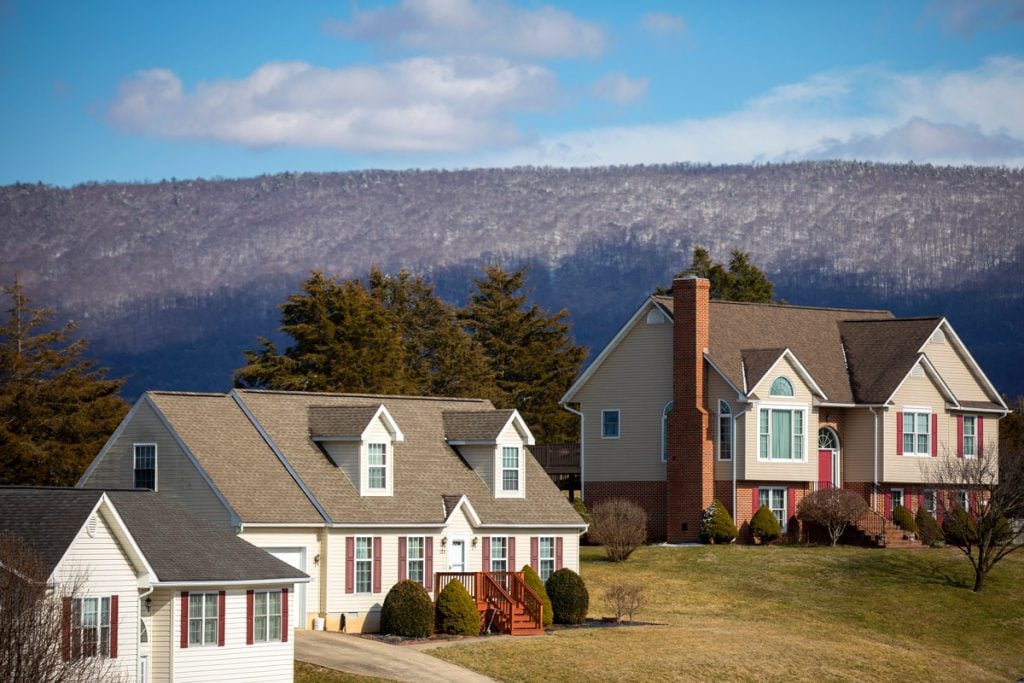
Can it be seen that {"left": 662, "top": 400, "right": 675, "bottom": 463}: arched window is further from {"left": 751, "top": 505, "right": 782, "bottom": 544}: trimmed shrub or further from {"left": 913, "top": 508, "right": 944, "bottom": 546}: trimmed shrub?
{"left": 913, "top": 508, "right": 944, "bottom": 546}: trimmed shrub

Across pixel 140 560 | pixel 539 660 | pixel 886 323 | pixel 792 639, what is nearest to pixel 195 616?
pixel 140 560

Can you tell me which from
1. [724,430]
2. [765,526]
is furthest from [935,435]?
[724,430]

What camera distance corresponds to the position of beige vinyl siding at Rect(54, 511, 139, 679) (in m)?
38.7

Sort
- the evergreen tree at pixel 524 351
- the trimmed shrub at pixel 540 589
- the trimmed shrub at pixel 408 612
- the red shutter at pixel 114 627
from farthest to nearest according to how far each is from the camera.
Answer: the evergreen tree at pixel 524 351 → the trimmed shrub at pixel 540 589 → the trimmed shrub at pixel 408 612 → the red shutter at pixel 114 627

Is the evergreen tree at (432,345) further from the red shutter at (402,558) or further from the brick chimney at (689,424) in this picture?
the red shutter at (402,558)

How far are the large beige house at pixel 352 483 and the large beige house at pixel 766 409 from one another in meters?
12.0

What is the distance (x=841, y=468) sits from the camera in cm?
7000

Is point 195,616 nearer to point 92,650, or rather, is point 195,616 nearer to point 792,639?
point 92,650

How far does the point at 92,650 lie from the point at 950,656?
26.5 meters

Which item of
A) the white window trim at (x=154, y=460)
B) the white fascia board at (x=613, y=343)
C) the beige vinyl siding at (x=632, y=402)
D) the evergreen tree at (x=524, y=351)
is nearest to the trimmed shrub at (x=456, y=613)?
the white window trim at (x=154, y=460)

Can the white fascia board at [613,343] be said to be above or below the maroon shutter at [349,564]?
above

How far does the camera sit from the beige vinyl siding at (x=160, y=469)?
1879 inches

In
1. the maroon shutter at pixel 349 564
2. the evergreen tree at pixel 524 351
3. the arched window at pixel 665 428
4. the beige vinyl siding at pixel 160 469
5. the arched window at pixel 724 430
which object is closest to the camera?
the beige vinyl siding at pixel 160 469

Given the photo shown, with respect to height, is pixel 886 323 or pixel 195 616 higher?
pixel 886 323
